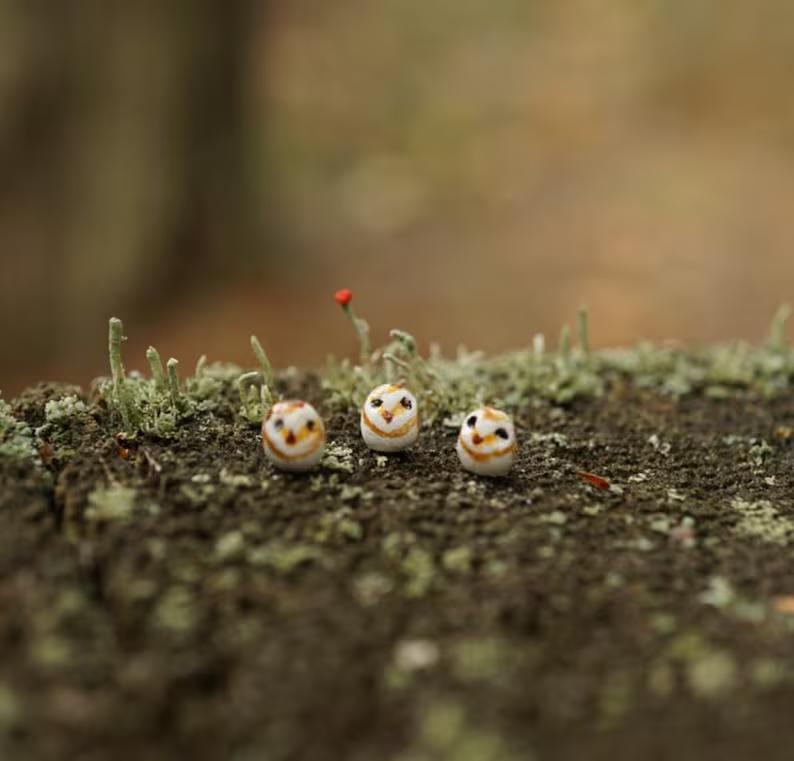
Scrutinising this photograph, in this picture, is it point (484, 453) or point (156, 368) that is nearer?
point (484, 453)

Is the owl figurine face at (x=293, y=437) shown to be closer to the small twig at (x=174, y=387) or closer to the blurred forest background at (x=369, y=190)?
the small twig at (x=174, y=387)

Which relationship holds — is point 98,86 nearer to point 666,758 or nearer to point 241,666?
point 241,666

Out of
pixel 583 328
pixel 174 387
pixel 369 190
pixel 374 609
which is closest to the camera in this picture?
pixel 374 609

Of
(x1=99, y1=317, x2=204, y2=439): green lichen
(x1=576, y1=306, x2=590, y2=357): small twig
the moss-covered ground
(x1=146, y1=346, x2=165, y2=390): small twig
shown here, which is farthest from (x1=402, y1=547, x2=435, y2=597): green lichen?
(x1=576, y1=306, x2=590, y2=357): small twig

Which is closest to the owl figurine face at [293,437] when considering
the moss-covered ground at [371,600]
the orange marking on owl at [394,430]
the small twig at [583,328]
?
the moss-covered ground at [371,600]

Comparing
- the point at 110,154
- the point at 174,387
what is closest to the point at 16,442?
the point at 174,387

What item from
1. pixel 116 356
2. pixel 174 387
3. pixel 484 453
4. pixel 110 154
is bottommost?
pixel 484 453

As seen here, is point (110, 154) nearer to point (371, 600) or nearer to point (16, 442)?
point (16, 442)
